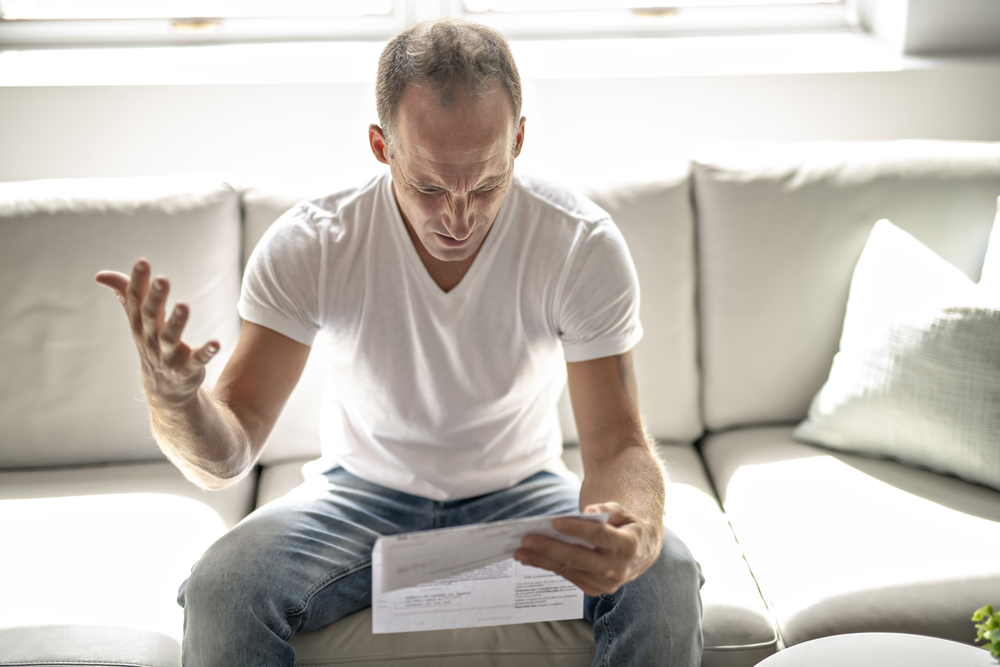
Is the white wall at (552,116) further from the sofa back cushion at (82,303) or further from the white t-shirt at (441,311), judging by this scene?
the white t-shirt at (441,311)

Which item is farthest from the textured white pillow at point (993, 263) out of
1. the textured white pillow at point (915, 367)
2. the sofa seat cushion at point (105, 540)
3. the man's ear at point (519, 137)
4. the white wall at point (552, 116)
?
the sofa seat cushion at point (105, 540)

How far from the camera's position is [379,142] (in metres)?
1.23

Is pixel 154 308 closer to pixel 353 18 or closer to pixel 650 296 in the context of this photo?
pixel 650 296

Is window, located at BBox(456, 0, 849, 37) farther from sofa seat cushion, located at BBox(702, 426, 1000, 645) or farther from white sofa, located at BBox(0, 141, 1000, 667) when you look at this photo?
sofa seat cushion, located at BBox(702, 426, 1000, 645)

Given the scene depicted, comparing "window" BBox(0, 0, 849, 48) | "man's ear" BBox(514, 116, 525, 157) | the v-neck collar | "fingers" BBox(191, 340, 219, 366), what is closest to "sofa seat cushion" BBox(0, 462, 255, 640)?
"fingers" BBox(191, 340, 219, 366)

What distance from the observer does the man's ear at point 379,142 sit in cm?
122

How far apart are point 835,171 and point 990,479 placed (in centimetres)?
70

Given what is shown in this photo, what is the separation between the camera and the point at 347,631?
1177mm

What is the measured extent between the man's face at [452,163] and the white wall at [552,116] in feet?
2.68

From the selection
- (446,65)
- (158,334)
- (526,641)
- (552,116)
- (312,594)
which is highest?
(446,65)

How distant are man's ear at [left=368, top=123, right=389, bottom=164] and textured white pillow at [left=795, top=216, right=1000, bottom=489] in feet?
3.37

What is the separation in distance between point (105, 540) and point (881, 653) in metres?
1.24

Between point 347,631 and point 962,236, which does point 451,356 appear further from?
point 962,236

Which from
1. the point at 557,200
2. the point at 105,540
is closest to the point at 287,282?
the point at 557,200
